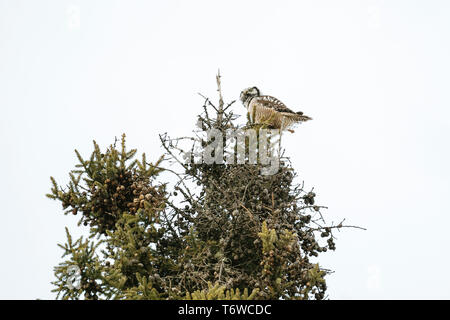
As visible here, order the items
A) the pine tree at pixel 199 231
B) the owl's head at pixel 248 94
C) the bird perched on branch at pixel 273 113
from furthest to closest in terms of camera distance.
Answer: the owl's head at pixel 248 94 → the bird perched on branch at pixel 273 113 → the pine tree at pixel 199 231

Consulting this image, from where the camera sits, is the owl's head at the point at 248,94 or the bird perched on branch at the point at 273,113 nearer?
the bird perched on branch at the point at 273,113

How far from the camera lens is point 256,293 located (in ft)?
13.6

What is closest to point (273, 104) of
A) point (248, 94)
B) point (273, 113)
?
point (273, 113)

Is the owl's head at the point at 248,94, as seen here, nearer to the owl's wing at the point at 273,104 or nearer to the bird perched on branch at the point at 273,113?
the bird perched on branch at the point at 273,113

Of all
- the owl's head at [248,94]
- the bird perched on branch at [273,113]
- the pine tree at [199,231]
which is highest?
the owl's head at [248,94]

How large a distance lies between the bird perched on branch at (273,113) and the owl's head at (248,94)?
0.09 metres

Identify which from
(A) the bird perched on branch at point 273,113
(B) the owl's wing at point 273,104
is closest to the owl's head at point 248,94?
(A) the bird perched on branch at point 273,113

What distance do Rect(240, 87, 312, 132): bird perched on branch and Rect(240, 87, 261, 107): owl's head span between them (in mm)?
95

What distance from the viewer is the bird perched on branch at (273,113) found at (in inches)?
264

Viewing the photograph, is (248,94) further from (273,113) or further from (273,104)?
(273,113)

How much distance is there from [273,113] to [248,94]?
657 millimetres

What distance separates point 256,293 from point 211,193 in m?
1.37
